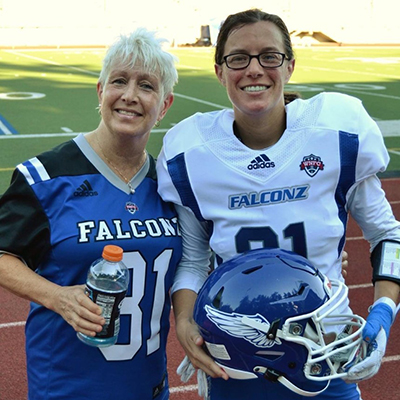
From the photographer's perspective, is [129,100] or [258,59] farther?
[129,100]

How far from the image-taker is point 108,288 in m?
2.19

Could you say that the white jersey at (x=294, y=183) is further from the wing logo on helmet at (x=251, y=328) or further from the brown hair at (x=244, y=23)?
the wing logo on helmet at (x=251, y=328)

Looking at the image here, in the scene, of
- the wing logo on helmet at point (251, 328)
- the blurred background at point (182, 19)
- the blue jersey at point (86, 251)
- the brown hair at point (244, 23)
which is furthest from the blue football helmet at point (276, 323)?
the blurred background at point (182, 19)

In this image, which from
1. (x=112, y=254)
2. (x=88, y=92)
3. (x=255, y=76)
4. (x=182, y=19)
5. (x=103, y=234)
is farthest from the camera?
(x=182, y=19)

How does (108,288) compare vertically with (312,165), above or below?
below

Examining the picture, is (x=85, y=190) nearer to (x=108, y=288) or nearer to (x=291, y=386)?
(x=108, y=288)

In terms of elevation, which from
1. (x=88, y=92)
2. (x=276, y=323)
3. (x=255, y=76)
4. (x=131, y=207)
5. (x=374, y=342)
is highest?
(x=255, y=76)

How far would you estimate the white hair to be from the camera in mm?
2447

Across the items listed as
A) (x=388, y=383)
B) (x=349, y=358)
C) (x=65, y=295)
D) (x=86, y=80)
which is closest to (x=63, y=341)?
(x=65, y=295)

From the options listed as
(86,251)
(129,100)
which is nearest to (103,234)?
(86,251)

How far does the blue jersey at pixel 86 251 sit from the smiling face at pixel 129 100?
0.54 ft

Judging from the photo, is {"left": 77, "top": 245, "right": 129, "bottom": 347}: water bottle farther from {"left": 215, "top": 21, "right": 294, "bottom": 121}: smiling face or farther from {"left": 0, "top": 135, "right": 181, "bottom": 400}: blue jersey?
{"left": 215, "top": 21, "right": 294, "bottom": 121}: smiling face

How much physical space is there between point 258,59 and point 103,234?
0.79 metres

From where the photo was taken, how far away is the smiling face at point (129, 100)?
8.00 ft
